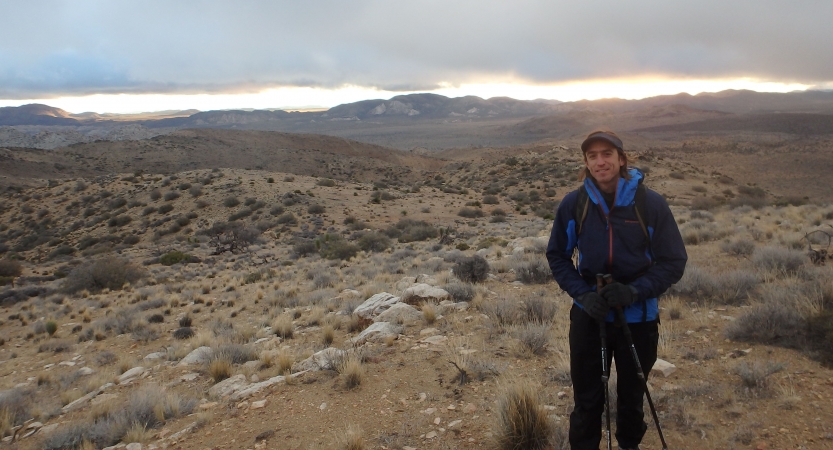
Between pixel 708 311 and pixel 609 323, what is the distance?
13.5 ft

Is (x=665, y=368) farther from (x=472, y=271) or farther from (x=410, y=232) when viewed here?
(x=410, y=232)

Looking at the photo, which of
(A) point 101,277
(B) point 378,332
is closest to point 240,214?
(A) point 101,277

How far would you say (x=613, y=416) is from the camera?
3877mm

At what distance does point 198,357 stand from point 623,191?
269 inches

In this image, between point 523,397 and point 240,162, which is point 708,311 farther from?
point 240,162

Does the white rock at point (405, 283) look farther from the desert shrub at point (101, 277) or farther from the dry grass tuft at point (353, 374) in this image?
the desert shrub at point (101, 277)

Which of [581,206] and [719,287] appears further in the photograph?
[719,287]

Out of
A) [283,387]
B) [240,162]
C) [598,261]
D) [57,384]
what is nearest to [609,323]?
[598,261]

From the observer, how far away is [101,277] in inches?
630

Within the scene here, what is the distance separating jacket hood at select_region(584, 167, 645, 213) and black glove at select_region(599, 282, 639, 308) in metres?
0.45

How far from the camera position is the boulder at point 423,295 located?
311 inches

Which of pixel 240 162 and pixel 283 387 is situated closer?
pixel 283 387

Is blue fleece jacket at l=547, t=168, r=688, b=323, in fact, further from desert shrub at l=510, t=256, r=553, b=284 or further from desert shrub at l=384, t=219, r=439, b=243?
desert shrub at l=384, t=219, r=439, b=243

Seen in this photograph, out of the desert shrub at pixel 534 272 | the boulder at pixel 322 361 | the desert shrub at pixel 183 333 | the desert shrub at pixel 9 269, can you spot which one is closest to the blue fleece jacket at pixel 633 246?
the boulder at pixel 322 361
